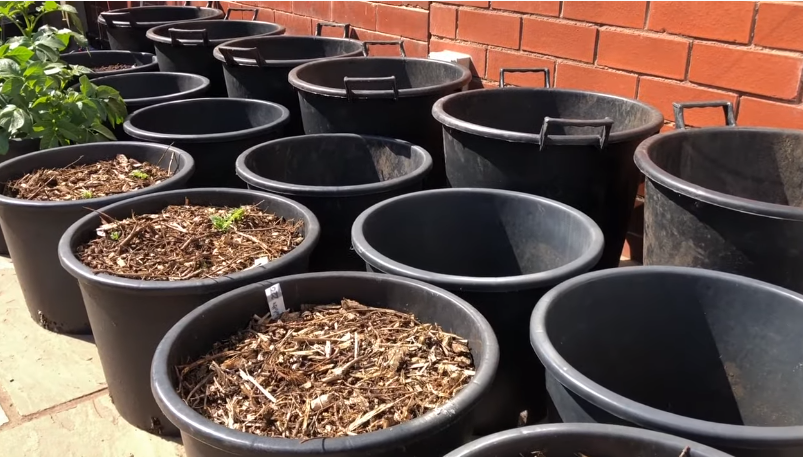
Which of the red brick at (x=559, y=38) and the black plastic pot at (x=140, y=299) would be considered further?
the red brick at (x=559, y=38)

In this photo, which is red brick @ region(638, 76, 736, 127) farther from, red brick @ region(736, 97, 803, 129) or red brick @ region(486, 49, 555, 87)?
red brick @ region(486, 49, 555, 87)

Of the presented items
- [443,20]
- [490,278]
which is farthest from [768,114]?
[443,20]

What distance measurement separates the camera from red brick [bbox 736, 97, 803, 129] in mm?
1951

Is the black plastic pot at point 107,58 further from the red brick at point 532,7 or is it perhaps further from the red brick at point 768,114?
the red brick at point 768,114

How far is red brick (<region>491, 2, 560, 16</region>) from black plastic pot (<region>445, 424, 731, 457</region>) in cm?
183

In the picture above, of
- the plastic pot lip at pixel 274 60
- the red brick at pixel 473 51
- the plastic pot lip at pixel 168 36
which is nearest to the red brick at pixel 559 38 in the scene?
the red brick at pixel 473 51

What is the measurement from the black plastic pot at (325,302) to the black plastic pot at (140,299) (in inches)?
4.4

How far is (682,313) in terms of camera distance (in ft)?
4.83

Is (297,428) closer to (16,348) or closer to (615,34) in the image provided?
(16,348)

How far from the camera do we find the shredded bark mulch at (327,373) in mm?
1280

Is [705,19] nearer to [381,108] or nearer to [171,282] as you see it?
[381,108]

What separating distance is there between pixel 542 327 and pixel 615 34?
4.71 feet

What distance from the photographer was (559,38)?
2.53m

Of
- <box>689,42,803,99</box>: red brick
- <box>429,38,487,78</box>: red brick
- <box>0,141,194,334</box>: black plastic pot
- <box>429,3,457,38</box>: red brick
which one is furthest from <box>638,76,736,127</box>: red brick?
<box>0,141,194,334</box>: black plastic pot
